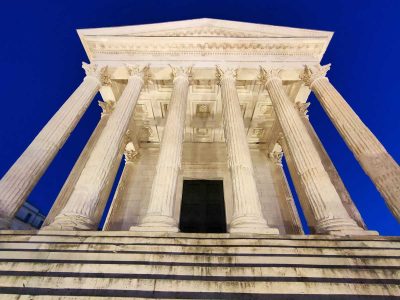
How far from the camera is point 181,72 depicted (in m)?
17.5

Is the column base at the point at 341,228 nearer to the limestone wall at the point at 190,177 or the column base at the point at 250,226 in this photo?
the column base at the point at 250,226

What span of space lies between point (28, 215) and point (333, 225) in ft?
223

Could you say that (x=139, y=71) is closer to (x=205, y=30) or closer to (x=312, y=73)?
(x=205, y=30)

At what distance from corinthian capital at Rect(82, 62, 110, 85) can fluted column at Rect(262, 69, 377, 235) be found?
42.0ft

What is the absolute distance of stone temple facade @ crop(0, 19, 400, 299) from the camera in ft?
21.8

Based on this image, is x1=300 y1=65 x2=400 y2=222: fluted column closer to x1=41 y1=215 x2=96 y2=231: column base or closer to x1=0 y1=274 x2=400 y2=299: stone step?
x1=0 y1=274 x2=400 y2=299: stone step

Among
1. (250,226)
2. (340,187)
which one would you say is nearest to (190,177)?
(340,187)

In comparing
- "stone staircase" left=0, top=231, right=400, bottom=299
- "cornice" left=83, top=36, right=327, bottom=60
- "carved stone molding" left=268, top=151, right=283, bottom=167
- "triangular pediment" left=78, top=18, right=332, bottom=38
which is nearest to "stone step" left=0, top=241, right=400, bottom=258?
"stone staircase" left=0, top=231, right=400, bottom=299

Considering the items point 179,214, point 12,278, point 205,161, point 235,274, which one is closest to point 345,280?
point 235,274

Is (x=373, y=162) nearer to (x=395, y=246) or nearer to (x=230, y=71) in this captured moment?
(x=395, y=246)

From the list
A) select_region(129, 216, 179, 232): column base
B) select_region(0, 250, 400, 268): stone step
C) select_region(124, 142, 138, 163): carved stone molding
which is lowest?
select_region(0, 250, 400, 268): stone step

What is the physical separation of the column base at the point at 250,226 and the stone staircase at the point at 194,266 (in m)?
0.58

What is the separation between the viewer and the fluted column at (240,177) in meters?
9.73

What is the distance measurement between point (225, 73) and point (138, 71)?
21.8ft
